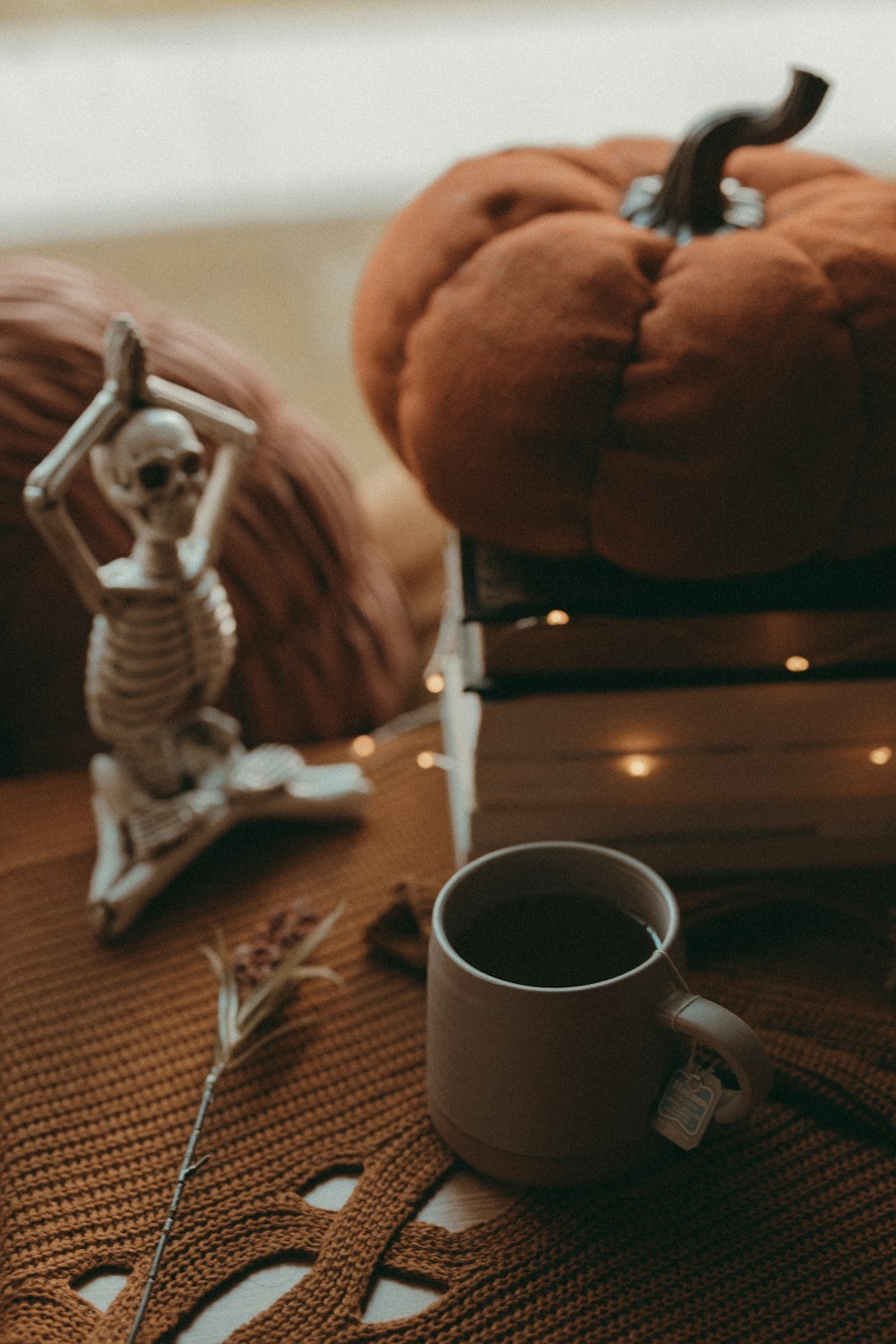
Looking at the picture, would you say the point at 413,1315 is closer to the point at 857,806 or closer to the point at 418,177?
the point at 857,806

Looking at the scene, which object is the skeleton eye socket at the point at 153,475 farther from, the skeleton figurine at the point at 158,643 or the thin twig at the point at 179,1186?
the thin twig at the point at 179,1186

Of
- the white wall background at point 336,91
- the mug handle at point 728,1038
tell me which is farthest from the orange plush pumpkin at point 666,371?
the white wall background at point 336,91

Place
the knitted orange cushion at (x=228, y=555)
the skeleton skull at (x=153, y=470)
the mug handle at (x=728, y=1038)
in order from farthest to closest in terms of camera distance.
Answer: the knitted orange cushion at (x=228, y=555)
the skeleton skull at (x=153, y=470)
the mug handle at (x=728, y=1038)

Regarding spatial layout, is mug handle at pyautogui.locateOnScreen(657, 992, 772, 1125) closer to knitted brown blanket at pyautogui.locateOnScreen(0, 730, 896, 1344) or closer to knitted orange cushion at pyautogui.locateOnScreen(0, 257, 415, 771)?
knitted brown blanket at pyautogui.locateOnScreen(0, 730, 896, 1344)

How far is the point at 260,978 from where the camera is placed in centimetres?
56

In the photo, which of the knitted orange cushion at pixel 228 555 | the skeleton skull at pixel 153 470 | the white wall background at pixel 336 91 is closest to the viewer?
the skeleton skull at pixel 153 470

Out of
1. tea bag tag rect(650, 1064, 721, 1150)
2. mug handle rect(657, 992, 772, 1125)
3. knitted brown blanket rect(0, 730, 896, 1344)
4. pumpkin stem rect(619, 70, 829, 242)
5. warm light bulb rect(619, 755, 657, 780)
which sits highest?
pumpkin stem rect(619, 70, 829, 242)

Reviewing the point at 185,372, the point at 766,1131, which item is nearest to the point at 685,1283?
the point at 766,1131

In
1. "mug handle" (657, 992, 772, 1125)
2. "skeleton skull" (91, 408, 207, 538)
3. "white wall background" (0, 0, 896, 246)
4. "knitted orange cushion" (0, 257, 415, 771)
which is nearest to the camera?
"mug handle" (657, 992, 772, 1125)

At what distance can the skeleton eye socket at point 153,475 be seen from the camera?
1.69ft

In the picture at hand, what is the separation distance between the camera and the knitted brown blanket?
44 centimetres

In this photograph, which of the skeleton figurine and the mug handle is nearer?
the mug handle

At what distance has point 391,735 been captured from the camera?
762 mm

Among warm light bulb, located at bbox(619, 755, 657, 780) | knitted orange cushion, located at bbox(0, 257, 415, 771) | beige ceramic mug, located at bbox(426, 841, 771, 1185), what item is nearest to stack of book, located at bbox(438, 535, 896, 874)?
warm light bulb, located at bbox(619, 755, 657, 780)
